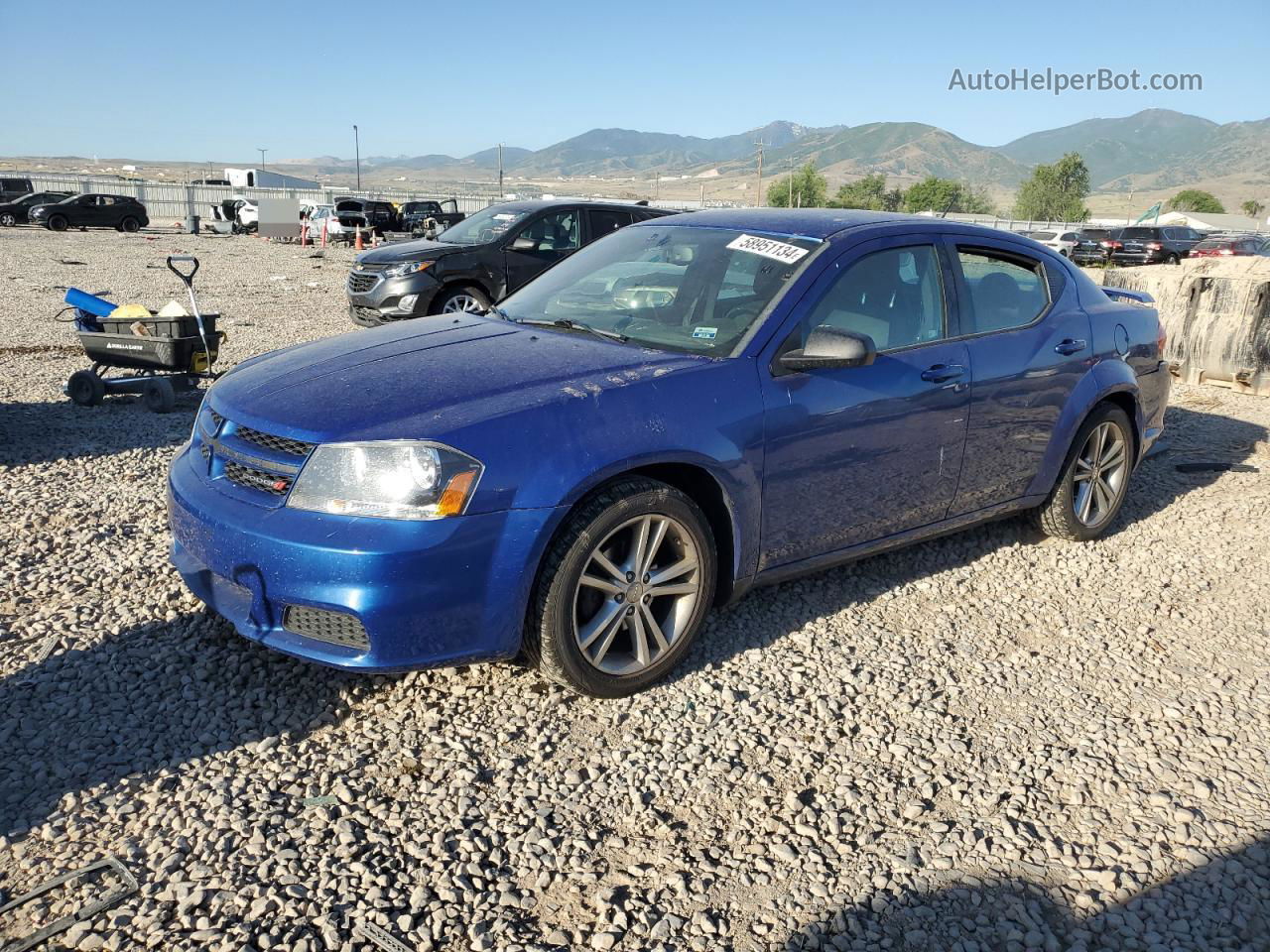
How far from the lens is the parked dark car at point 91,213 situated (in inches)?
1373

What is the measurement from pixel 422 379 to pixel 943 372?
2.27 meters

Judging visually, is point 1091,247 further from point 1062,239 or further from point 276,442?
point 276,442

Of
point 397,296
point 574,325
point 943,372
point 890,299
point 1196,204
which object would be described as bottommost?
point 1196,204

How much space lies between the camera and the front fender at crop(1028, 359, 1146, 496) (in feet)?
16.3

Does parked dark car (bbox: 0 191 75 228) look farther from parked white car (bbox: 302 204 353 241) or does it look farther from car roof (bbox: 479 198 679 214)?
car roof (bbox: 479 198 679 214)

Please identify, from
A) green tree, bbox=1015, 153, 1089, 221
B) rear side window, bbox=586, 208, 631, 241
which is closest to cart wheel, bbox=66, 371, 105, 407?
rear side window, bbox=586, 208, 631, 241

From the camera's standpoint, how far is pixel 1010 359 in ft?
15.3

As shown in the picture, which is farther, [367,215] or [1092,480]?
[367,215]

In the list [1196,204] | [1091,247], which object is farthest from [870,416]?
[1196,204]

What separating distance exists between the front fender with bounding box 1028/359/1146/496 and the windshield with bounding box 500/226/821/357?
5.77ft

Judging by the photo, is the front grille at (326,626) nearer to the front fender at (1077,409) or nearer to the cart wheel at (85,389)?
the front fender at (1077,409)

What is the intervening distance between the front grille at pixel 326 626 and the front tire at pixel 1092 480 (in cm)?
377

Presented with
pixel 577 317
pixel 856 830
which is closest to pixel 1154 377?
pixel 577 317

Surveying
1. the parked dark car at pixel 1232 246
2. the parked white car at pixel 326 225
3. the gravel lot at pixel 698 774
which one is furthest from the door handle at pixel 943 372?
the parked white car at pixel 326 225
